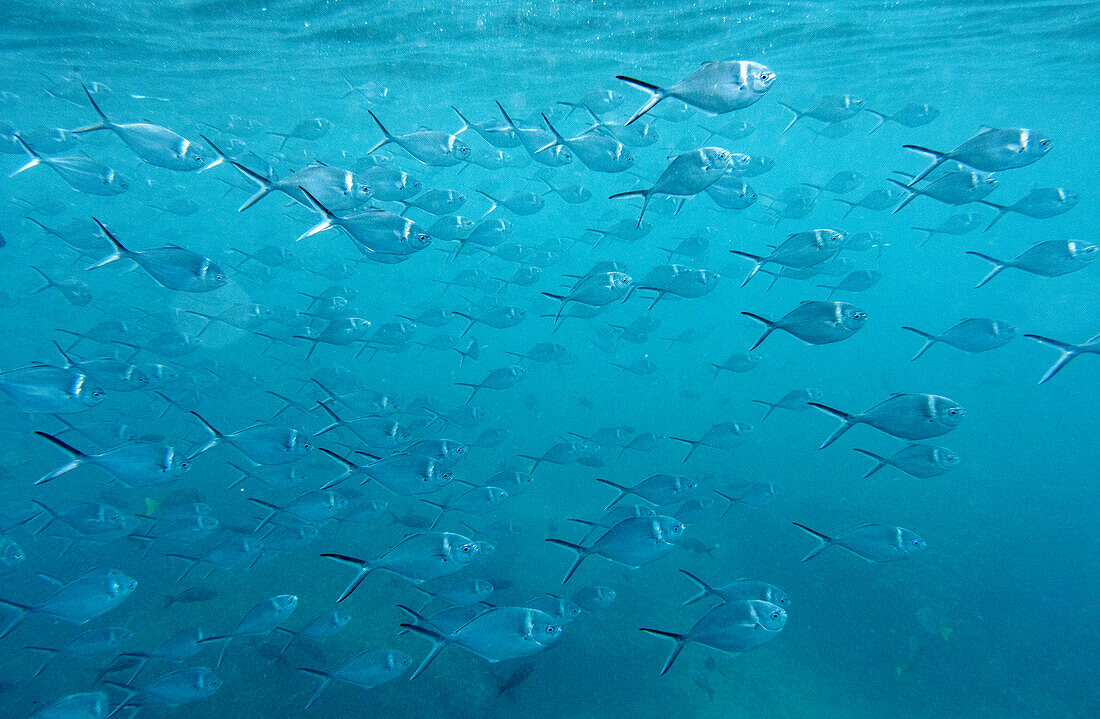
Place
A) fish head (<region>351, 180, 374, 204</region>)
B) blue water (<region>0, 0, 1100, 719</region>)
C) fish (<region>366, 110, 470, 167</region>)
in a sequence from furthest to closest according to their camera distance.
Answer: blue water (<region>0, 0, 1100, 719</region>), fish (<region>366, 110, 470, 167</region>), fish head (<region>351, 180, 374, 204</region>)

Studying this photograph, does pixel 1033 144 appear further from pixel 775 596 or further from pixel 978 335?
pixel 775 596

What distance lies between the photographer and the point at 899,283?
219 feet

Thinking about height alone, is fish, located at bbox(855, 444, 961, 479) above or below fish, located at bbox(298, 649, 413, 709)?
above

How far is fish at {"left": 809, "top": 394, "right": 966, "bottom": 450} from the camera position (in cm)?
374

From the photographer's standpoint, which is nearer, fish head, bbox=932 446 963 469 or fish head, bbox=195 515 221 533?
fish head, bbox=932 446 963 469

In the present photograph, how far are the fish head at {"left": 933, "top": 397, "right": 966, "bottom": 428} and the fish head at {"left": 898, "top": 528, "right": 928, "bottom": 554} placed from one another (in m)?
1.13

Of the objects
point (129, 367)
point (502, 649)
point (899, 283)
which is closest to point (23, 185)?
point (129, 367)

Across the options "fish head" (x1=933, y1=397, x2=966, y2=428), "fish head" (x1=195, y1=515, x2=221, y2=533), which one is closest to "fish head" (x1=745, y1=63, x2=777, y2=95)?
"fish head" (x1=933, y1=397, x2=966, y2=428)

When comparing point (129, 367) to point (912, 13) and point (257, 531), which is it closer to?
point (257, 531)

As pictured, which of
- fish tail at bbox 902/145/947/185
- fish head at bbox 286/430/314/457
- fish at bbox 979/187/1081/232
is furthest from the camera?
fish at bbox 979/187/1081/232

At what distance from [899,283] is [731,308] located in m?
38.3

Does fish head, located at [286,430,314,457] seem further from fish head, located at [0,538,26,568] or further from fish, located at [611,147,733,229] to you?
fish head, located at [0,538,26,568]

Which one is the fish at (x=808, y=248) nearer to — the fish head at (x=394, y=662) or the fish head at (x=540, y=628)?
the fish head at (x=540, y=628)

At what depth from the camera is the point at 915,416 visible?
3766mm
